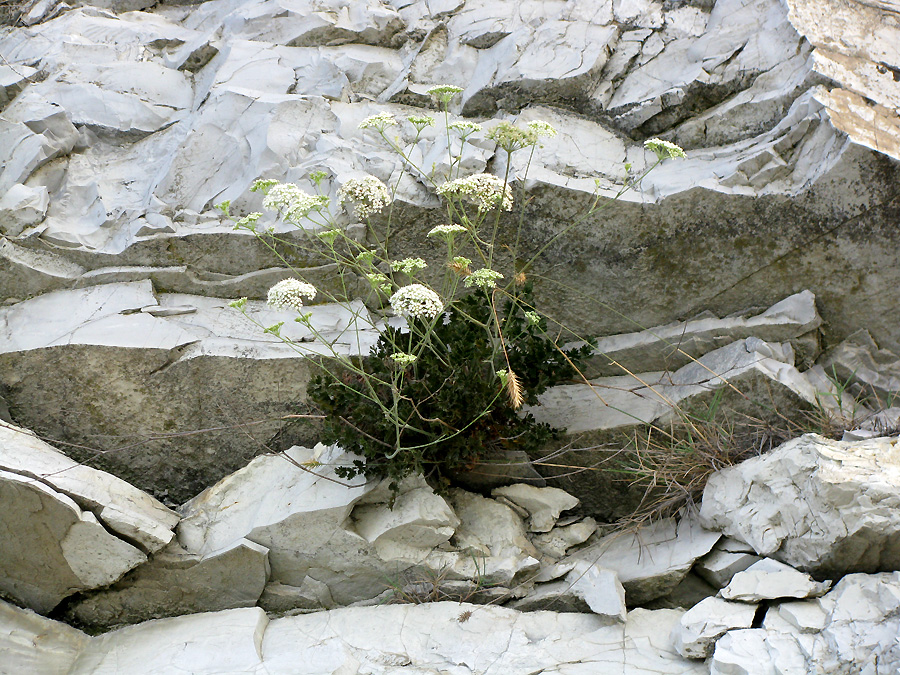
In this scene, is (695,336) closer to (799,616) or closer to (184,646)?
(799,616)

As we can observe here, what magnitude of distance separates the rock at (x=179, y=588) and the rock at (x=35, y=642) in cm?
17

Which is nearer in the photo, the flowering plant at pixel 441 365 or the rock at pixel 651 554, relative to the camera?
the flowering plant at pixel 441 365

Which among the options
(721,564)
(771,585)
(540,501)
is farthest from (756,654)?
(540,501)

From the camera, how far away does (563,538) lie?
4141 mm

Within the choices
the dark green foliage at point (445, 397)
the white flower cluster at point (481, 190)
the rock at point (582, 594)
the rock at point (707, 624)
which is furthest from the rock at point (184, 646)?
the white flower cluster at point (481, 190)

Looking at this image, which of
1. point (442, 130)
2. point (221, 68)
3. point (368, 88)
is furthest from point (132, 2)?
point (442, 130)

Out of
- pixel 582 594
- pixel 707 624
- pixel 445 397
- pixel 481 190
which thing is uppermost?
A: pixel 481 190

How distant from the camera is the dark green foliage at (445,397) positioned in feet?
12.4

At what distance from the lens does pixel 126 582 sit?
381 cm

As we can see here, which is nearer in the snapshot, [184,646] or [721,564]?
[184,646]

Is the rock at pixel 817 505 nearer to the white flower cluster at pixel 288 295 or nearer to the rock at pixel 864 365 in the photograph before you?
the rock at pixel 864 365

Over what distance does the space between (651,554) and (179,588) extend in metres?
2.31

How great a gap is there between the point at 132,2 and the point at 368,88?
93.3 inches

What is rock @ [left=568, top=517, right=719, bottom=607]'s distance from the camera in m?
3.75
